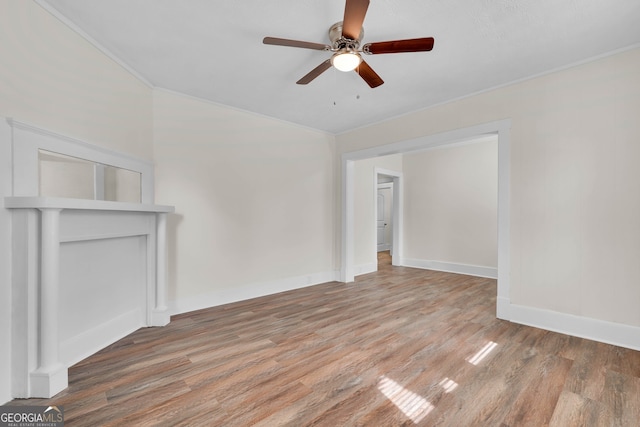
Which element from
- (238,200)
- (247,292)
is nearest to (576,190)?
(238,200)

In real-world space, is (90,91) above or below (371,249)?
above

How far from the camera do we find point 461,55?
8.21 ft

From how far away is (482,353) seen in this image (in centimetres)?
230

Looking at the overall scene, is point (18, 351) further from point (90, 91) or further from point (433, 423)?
point (433, 423)

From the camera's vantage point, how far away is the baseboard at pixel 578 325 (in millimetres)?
2391

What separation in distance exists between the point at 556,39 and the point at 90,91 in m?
3.85

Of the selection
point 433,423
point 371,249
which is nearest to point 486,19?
point 433,423

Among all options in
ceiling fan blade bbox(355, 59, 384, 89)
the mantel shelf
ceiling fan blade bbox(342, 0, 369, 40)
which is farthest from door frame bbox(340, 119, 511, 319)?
the mantel shelf

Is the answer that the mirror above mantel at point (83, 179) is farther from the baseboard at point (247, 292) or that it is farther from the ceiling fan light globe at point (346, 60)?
the ceiling fan light globe at point (346, 60)

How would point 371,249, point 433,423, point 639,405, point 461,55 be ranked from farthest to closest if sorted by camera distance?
1. point 371,249
2. point 461,55
3. point 639,405
4. point 433,423

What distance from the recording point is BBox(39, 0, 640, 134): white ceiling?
1.92m

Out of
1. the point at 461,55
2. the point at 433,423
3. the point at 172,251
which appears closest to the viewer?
the point at 433,423

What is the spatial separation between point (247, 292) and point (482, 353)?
110 inches

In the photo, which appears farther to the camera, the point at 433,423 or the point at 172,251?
the point at 172,251
